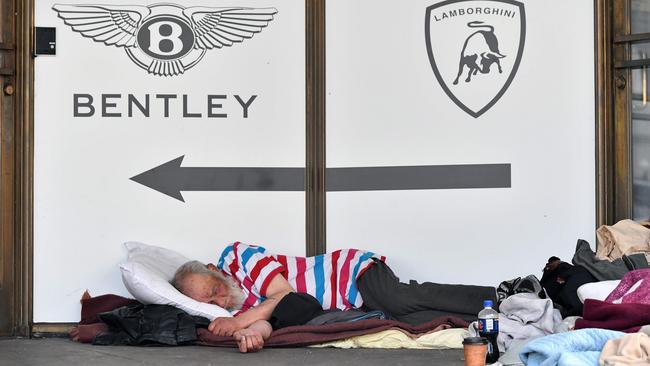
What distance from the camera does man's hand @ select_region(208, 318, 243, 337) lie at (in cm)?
484

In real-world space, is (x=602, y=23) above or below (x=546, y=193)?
above

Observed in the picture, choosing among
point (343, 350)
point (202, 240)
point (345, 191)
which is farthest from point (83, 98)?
point (343, 350)

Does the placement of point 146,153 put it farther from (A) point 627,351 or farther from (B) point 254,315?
(A) point 627,351

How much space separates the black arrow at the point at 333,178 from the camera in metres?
5.50

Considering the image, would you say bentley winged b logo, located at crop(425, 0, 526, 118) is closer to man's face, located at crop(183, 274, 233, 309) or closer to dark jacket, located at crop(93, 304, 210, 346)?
man's face, located at crop(183, 274, 233, 309)

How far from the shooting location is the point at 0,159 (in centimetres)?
538

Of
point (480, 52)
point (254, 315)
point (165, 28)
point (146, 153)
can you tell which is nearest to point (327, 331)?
point (254, 315)

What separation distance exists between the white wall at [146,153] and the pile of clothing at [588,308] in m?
1.44

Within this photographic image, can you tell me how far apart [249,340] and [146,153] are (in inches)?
54.0

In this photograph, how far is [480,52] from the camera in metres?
5.52

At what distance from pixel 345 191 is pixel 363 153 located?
0.75 feet

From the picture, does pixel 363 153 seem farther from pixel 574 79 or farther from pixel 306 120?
pixel 574 79

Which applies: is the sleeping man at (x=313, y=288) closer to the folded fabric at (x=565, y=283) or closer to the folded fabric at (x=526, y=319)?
the folded fabric at (x=565, y=283)

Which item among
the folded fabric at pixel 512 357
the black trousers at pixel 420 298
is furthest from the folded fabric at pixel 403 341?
the folded fabric at pixel 512 357
